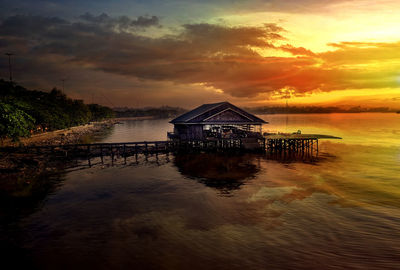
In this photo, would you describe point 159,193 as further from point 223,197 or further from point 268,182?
point 268,182

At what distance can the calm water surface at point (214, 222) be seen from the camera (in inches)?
468

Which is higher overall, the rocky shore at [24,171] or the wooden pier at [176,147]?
the wooden pier at [176,147]

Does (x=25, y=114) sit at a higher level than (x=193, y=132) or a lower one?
higher

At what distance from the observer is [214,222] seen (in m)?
15.7

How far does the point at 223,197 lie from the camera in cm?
2016

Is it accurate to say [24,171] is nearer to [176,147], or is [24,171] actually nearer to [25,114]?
[25,114]

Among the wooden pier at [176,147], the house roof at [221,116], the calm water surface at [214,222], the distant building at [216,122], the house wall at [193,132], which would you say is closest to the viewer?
the calm water surface at [214,222]

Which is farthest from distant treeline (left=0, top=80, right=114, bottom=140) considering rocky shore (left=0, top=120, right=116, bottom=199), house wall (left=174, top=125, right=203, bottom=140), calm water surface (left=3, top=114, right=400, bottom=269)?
house wall (left=174, top=125, right=203, bottom=140)

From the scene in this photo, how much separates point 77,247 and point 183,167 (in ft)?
61.6

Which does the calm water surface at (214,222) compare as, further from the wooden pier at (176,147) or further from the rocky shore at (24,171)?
the wooden pier at (176,147)

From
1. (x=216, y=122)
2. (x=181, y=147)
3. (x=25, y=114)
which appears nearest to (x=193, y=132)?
(x=181, y=147)

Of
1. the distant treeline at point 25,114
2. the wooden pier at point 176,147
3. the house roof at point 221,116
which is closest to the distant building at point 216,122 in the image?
A: the house roof at point 221,116

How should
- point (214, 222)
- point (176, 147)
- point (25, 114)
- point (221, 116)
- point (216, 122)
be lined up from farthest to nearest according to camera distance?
point (176, 147)
point (221, 116)
point (216, 122)
point (25, 114)
point (214, 222)

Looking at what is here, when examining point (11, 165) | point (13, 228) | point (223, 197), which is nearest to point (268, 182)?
point (223, 197)
